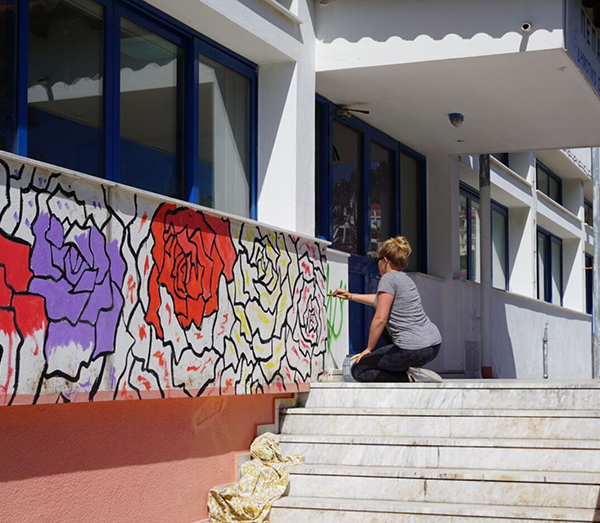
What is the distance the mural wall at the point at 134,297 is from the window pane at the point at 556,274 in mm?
17446

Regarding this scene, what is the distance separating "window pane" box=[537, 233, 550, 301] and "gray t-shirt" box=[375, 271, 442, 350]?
15156 mm

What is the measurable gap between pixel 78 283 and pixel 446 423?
11.6 feet

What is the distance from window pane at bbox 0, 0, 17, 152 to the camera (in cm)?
666

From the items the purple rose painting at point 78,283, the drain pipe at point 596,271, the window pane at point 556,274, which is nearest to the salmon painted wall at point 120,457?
the purple rose painting at point 78,283

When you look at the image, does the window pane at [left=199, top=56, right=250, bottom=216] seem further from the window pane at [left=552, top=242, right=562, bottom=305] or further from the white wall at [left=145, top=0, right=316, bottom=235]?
the window pane at [left=552, top=242, right=562, bottom=305]

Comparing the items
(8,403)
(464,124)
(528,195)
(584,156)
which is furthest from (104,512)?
(584,156)

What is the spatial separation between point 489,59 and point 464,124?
2.88 m

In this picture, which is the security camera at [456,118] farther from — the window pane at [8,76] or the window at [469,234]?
the window pane at [8,76]

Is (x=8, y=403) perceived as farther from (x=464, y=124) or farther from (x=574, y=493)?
(x=464, y=124)

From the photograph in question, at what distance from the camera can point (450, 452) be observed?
8039mm

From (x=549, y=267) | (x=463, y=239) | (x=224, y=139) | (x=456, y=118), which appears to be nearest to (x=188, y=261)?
(x=224, y=139)

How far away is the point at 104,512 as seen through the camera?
21.9 feet

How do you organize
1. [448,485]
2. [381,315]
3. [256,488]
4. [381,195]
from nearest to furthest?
[448,485] < [256,488] < [381,315] < [381,195]

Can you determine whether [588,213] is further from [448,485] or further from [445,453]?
[448,485]
